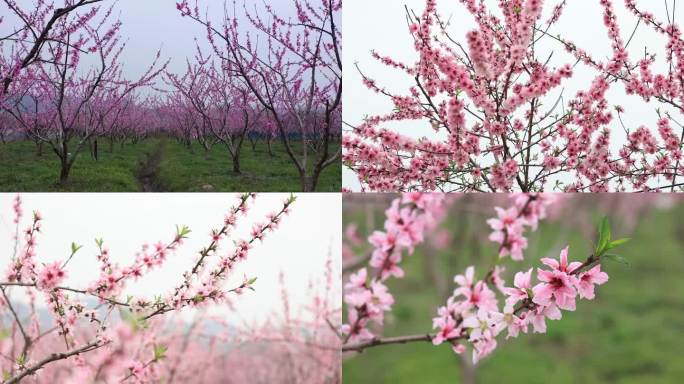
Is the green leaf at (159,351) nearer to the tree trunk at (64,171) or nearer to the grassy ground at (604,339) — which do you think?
the grassy ground at (604,339)

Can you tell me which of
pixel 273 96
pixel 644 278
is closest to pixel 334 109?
pixel 273 96

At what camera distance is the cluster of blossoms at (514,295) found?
1.49 m

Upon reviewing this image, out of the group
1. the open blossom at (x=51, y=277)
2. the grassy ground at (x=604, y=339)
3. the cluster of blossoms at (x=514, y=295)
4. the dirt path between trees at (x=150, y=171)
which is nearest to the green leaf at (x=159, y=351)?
the open blossom at (x=51, y=277)

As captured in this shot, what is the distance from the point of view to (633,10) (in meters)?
2.98

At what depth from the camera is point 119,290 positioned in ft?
6.87

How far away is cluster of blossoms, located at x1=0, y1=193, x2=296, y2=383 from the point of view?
2.05m

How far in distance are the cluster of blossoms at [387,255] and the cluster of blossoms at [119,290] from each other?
584 millimetres

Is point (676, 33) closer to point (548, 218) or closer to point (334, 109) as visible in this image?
point (334, 109)

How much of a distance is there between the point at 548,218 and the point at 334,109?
135cm

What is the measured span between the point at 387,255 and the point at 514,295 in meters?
0.31

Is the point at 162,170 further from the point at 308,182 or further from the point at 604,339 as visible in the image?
the point at 604,339

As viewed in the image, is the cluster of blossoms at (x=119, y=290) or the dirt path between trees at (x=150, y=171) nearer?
the cluster of blossoms at (x=119, y=290)

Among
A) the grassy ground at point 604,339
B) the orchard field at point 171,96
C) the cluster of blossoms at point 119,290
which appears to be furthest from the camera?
the orchard field at point 171,96

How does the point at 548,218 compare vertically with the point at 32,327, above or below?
above
